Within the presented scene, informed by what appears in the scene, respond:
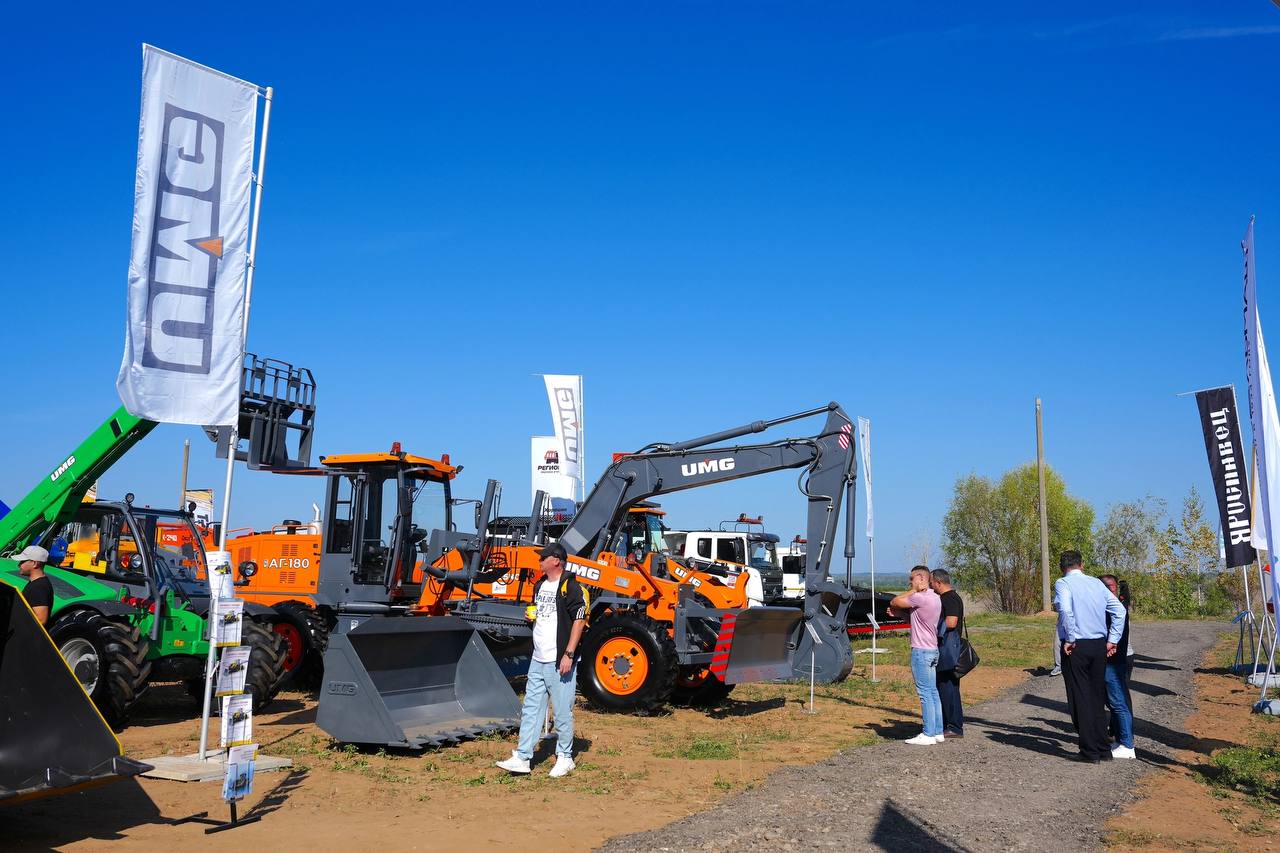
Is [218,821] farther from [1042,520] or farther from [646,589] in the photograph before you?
[1042,520]

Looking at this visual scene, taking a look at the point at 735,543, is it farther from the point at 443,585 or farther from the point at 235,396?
the point at 235,396

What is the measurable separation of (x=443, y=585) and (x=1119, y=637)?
786 centimetres

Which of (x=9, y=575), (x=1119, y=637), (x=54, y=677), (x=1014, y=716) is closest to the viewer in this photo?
(x=54, y=677)

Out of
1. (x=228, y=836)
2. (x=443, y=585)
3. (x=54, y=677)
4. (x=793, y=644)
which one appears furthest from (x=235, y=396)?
(x=793, y=644)

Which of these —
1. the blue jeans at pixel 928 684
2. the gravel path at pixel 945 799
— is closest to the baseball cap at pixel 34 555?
the gravel path at pixel 945 799

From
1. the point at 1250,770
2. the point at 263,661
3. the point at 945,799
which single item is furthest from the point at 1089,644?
the point at 263,661

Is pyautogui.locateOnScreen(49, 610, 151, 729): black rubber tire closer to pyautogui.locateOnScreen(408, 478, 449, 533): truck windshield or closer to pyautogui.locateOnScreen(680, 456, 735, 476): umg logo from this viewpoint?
pyautogui.locateOnScreen(408, 478, 449, 533): truck windshield

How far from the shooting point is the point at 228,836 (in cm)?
639

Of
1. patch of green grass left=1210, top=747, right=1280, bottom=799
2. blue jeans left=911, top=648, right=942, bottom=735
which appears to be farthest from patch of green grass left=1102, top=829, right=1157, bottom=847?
blue jeans left=911, top=648, right=942, bottom=735

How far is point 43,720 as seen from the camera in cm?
598

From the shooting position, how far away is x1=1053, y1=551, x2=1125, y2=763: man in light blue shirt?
9.32 metres

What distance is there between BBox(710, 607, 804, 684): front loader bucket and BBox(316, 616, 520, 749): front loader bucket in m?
2.70

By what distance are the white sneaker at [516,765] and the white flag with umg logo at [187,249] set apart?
3.43 meters

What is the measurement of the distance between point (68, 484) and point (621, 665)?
635 centimetres
